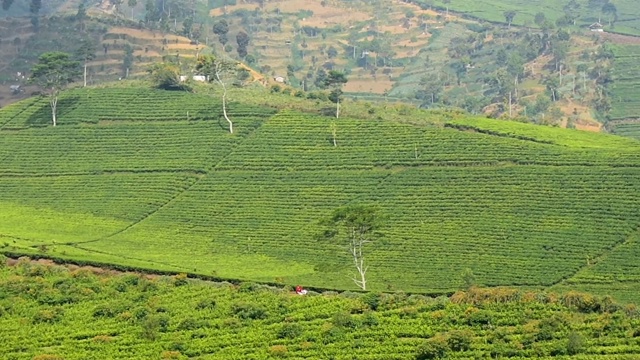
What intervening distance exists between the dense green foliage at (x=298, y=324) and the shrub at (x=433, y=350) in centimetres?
5

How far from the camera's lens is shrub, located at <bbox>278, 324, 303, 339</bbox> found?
2088 inches

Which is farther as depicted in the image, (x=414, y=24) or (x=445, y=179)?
(x=414, y=24)

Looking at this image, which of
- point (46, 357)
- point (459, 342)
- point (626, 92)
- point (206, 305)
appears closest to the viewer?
point (459, 342)

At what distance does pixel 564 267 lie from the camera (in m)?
74.2

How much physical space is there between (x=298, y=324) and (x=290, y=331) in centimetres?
102

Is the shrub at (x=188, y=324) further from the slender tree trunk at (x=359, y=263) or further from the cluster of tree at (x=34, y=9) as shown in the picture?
the cluster of tree at (x=34, y=9)

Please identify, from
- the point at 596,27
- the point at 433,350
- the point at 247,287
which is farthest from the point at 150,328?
the point at 596,27

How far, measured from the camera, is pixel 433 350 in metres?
48.3

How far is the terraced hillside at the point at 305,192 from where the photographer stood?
250ft

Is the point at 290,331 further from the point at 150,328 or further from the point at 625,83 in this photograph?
the point at 625,83

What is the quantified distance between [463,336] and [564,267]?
27.7 metres

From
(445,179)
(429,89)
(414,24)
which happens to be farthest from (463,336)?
(414,24)

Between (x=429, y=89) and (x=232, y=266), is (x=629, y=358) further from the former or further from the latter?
(x=429, y=89)

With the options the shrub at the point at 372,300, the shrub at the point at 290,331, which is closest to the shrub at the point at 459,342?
the shrub at the point at 372,300
